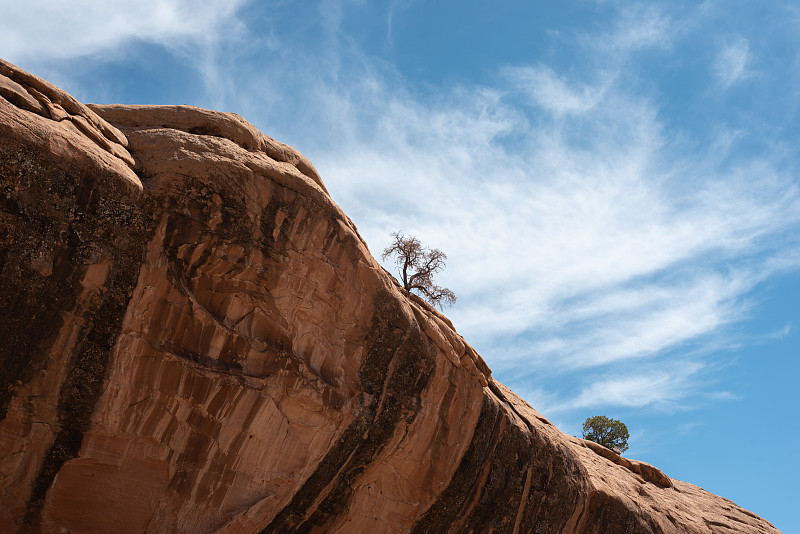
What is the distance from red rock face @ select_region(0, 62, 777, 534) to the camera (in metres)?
12.0

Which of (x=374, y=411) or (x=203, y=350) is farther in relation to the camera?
(x=374, y=411)

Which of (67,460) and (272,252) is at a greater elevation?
(272,252)

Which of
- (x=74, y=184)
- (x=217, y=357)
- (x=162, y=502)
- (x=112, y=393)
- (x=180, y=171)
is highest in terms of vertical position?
(x=180, y=171)

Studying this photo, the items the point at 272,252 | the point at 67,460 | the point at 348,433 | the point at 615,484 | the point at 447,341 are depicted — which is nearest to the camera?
the point at 67,460

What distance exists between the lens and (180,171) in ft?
44.4

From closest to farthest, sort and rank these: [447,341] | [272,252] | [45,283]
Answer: [45,283]
[272,252]
[447,341]

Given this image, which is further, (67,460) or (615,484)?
(615,484)

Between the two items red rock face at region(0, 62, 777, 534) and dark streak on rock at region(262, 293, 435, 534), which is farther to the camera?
dark streak on rock at region(262, 293, 435, 534)

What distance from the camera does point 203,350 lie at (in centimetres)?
1407

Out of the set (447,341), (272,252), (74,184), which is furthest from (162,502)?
(447,341)

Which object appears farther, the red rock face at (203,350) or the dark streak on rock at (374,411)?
the dark streak on rock at (374,411)

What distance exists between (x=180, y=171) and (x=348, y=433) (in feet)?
25.7

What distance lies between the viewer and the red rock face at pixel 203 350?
12023 millimetres

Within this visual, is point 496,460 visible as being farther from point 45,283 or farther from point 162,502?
point 45,283
